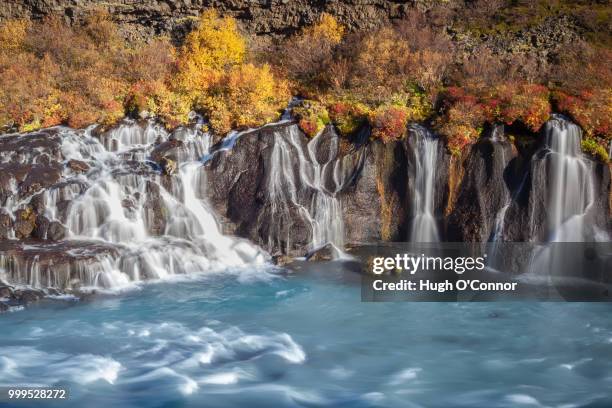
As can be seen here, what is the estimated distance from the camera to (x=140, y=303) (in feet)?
54.2

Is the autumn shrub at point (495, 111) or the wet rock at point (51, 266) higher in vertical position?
the autumn shrub at point (495, 111)

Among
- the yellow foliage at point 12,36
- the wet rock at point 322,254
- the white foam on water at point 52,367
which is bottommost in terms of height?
the white foam on water at point 52,367

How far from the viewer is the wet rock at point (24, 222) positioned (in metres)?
19.5

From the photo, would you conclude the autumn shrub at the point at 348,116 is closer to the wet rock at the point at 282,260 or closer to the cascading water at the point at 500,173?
the cascading water at the point at 500,173

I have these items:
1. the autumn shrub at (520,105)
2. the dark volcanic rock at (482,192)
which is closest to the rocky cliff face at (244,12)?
the autumn shrub at (520,105)

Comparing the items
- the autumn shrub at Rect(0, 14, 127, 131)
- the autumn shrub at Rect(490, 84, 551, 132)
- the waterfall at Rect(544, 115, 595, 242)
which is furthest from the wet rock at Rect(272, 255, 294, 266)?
the autumn shrub at Rect(0, 14, 127, 131)

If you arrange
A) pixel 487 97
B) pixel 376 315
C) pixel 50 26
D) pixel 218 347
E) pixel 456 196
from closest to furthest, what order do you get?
1. pixel 218 347
2. pixel 376 315
3. pixel 456 196
4. pixel 487 97
5. pixel 50 26

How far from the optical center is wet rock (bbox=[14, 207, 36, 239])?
19.5 metres

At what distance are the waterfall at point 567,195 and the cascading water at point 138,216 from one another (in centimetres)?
1083

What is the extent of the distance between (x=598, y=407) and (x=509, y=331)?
3985mm

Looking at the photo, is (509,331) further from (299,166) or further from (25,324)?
(25,324)

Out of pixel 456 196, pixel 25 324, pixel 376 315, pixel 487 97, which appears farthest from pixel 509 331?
pixel 25 324

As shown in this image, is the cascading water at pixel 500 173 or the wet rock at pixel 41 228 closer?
the wet rock at pixel 41 228

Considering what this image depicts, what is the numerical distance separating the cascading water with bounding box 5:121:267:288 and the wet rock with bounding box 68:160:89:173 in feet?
0.72
